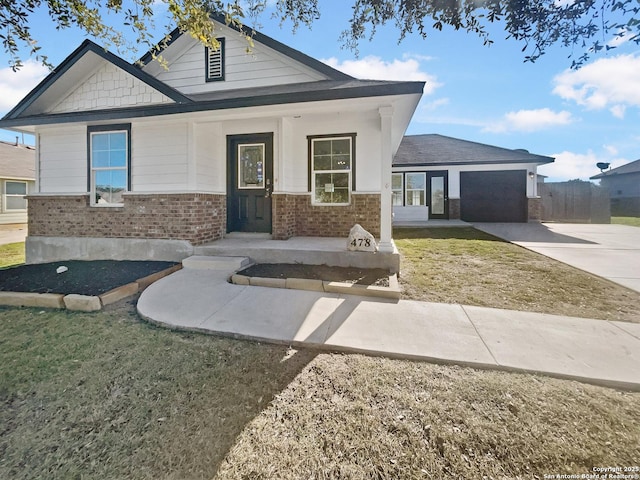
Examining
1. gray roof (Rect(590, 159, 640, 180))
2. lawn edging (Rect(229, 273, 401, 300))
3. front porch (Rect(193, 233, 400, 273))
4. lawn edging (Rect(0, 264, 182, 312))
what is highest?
gray roof (Rect(590, 159, 640, 180))

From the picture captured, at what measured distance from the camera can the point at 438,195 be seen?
15.5m

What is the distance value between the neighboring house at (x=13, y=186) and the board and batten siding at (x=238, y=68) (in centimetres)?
1342

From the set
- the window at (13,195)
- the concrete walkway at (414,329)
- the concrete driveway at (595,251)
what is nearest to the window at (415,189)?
the concrete driveway at (595,251)

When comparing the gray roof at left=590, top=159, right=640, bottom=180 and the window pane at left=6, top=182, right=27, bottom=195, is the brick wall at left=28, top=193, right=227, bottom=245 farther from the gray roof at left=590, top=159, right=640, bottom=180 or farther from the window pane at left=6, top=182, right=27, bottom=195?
the gray roof at left=590, top=159, right=640, bottom=180

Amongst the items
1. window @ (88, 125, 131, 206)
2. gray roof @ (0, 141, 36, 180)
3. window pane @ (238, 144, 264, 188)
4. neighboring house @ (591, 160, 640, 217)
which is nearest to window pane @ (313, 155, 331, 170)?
window pane @ (238, 144, 264, 188)

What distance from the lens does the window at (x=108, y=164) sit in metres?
6.89

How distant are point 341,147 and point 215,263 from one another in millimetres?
4074

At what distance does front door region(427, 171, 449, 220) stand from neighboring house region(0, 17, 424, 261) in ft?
28.2

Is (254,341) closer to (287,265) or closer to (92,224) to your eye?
(287,265)

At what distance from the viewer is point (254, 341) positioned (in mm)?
3205

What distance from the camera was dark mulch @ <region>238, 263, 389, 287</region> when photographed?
16.2ft

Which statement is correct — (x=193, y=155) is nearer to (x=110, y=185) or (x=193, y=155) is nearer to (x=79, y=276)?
(x=110, y=185)

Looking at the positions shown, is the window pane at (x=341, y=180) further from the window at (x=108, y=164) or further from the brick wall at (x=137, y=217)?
the window at (x=108, y=164)

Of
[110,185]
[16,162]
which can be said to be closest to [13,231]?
[16,162]
